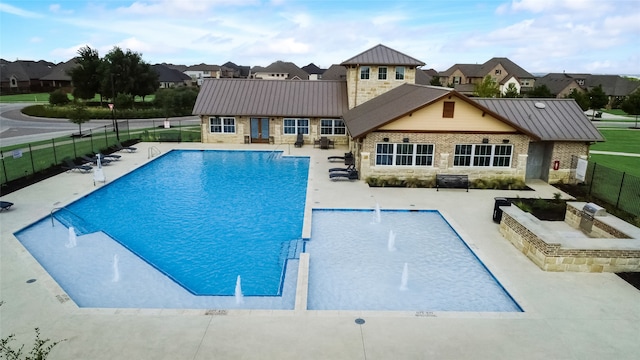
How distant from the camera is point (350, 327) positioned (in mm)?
9656

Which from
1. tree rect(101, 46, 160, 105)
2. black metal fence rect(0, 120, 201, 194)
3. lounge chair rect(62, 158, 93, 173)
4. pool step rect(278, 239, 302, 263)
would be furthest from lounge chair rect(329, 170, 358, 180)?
tree rect(101, 46, 160, 105)

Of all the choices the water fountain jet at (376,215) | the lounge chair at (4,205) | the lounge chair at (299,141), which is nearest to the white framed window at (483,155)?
the water fountain jet at (376,215)

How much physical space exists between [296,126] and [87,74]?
46877 mm

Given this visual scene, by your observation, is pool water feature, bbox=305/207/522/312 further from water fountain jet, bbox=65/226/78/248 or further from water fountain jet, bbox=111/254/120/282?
water fountain jet, bbox=65/226/78/248

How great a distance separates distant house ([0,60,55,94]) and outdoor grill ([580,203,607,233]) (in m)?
119

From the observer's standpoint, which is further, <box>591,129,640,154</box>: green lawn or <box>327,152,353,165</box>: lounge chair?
<box>591,129,640,154</box>: green lawn

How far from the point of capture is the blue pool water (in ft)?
43.3

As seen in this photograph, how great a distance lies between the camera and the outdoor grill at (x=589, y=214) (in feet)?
49.4

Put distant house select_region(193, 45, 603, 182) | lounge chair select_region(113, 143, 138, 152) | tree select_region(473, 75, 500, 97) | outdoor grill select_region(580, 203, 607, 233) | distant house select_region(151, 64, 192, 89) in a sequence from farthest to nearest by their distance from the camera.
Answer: distant house select_region(151, 64, 192, 89), tree select_region(473, 75, 500, 97), lounge chair select_region(113, 143, 138, 152), distant house select_region(193, 45, 603, 182), outdoor grill select_region(580, 203, 607, 233)

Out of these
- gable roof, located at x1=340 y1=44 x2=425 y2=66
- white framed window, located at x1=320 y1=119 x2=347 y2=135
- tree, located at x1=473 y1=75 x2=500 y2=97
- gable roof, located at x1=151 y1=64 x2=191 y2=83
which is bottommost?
white framed window, located at x1=320 y1=119 x2=347 y2=135

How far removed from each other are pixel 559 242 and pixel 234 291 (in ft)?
33.3

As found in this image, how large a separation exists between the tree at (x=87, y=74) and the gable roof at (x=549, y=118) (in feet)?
199

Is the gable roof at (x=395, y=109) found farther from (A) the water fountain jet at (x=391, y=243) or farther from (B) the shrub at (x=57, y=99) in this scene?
(B) the shrub at (x=57, y=99)

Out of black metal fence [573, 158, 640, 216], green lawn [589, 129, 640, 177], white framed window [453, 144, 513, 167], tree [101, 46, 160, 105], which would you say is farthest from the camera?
tree [101, 46, 160, 105]
